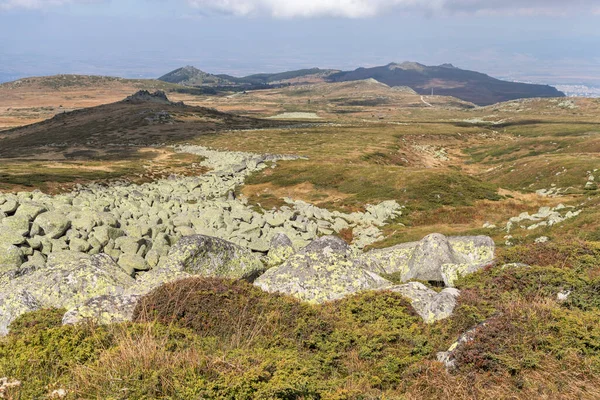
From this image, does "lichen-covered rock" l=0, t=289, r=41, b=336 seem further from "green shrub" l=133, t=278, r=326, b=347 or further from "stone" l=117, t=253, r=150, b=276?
"stone" l=117, t=253, r=150, b=276

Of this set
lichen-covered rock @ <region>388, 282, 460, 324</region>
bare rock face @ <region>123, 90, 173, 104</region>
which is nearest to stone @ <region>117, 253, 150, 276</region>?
lichen-covered rock @ <region>388, 282, 460, 324</region>

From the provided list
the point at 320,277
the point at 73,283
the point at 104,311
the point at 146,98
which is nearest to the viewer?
the point at 104,311

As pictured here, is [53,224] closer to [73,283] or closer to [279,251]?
[73,283]

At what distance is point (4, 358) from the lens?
7.35 m

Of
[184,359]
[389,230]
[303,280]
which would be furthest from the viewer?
[389,230]

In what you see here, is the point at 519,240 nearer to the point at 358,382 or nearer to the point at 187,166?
the point at 358,382

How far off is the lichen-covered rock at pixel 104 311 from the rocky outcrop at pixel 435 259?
10.5m

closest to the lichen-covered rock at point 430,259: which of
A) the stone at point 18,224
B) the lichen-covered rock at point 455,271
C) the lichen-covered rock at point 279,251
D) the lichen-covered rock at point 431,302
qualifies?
the lichen-covered rock at point 455,271

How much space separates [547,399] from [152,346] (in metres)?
7.84

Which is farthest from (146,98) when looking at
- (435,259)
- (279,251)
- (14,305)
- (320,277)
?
(435,259)

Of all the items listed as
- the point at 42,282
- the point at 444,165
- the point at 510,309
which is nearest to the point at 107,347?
the point at 42,282

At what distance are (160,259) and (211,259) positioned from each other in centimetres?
376

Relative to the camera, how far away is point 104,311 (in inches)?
410

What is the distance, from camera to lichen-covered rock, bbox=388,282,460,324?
11148mm
